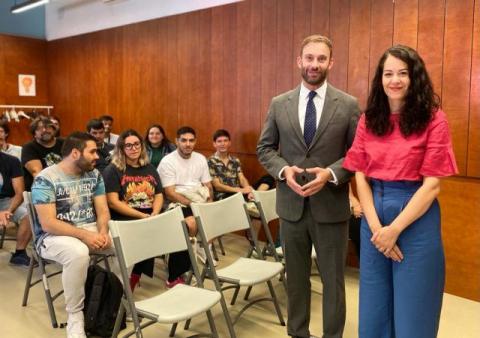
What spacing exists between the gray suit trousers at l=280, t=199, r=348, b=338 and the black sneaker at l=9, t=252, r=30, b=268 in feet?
9.05

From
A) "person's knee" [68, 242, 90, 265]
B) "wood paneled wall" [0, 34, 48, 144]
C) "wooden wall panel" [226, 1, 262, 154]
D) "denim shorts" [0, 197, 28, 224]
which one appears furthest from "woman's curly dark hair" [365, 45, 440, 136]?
"wood paneled wall" [0, 34, 48, 144]

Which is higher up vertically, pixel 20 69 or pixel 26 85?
pixel 20 69

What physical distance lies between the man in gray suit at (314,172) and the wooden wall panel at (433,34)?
1676 mm

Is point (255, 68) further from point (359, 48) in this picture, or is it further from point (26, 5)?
point (26, 5)

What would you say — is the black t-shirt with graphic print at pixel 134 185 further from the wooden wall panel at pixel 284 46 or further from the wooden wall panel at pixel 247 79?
the wooden wall panel at pixel 284 46

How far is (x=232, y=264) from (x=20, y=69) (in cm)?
637

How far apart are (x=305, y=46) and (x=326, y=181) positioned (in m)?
0.65

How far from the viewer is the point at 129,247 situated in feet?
8.42

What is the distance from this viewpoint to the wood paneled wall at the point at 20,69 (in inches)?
302

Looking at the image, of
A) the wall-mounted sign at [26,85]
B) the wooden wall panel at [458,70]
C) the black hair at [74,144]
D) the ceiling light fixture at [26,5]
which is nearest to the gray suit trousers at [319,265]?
the black hair at [74,144]

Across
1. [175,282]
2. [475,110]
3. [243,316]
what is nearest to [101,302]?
[175,282]

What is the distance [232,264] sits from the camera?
3.14 m

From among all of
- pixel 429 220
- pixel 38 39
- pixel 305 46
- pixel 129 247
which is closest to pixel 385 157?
pixel 429 220

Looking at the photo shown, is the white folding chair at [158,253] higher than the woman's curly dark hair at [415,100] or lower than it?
lower
